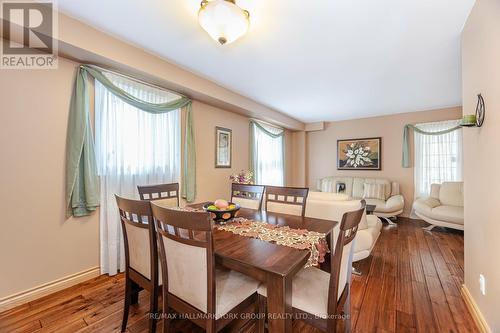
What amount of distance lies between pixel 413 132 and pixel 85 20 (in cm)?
592

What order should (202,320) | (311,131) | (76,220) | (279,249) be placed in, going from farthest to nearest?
1. (311,131)
2. (76,220)
3. (279,249)
4. (202,320)

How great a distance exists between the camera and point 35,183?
190 centimetres

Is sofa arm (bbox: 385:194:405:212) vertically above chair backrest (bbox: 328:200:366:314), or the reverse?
chair backrest (bbox: 328:200:366:314)

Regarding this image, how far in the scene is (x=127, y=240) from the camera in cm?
155

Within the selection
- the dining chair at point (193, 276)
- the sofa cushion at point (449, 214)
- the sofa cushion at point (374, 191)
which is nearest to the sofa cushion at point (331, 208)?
the dining chair at point (193, 276)

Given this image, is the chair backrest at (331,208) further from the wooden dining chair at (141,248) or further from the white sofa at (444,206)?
the white sofa at (444,206)

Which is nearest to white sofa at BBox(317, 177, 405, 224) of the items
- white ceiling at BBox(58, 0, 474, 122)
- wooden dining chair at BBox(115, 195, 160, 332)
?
white ceiling at BBox(58, 0, 474, 122)

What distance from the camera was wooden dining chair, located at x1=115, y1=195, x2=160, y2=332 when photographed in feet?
4.40

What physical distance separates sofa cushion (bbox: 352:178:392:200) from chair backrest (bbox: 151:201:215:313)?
4.80 m

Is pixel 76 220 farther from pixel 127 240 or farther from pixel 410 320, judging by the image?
pixel 410 320

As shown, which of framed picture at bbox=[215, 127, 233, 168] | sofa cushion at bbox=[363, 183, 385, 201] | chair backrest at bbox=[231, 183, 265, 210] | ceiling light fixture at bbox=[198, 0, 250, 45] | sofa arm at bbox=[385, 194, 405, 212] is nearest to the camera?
ceiling light fixture at bbox=[198, 0, 250, 45]

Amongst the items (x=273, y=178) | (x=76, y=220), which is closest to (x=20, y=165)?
(x=76, y=220)

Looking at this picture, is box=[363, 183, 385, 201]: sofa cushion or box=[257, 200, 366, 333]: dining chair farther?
box=[363, 183, 385, 201]: sofa cushion

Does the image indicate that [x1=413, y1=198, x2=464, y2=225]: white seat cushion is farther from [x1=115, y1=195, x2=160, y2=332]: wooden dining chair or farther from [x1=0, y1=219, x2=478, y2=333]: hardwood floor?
[x1=115, y1=195, x2=160, y2=332]: wooden dining chair
